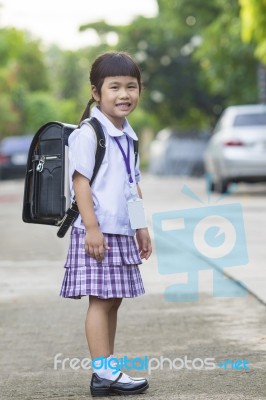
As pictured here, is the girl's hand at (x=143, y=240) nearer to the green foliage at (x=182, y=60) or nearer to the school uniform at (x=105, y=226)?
the school uniform at (x=105, y=226)

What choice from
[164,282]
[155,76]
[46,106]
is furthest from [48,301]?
[46,106]

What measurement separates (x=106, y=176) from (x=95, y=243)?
0.31m

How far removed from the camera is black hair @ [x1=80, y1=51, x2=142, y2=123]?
5.39 metres

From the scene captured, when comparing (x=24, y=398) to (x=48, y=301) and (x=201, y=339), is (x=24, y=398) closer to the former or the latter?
(x=201, y=339)

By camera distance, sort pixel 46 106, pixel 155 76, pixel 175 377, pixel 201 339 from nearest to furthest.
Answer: pixel 175 377, pixel 201 339, pixel 155 76, pixel 46 106

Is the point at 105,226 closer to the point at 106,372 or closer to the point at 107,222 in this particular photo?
the point at 107,222

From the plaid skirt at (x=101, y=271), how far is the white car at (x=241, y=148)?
53.3ft

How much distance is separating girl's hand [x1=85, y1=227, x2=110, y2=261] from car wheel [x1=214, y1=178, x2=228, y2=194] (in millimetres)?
16902

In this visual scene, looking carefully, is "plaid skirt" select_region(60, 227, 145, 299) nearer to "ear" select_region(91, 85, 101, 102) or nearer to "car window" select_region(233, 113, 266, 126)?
"ear" select_region(91, 85, 101, 102)

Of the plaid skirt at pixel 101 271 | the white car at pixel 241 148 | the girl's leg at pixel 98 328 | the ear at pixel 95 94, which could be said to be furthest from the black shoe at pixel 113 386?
the white car at pixel 241 148

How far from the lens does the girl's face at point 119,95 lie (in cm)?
539

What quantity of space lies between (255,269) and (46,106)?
7793 cm

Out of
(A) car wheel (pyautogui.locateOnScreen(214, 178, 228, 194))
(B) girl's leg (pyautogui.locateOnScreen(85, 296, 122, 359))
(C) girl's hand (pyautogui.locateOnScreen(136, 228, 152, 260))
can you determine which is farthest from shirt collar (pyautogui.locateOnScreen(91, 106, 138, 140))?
(A) car wheel (pyautogui.locateOnScreen(214, 178, 228, 194))

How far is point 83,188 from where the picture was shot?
17.3ft
